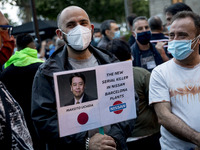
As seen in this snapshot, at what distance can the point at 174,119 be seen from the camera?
7.31ft

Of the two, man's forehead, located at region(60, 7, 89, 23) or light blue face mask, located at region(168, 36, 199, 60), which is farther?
light blue face mask, located at region(168, 36, 199, 60)

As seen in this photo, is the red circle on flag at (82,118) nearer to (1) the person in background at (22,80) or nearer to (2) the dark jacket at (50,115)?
(2) the dark jacket at (50,115)

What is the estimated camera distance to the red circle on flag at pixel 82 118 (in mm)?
1874

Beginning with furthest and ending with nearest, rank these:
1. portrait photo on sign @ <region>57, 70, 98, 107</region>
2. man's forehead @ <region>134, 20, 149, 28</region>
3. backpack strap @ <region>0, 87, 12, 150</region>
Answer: man's forehead @ <region>134, 20, 149, 28</region>
portrait photo on sign @ <region>57, 70, 98, 107</region>
backpack strap @ <region>0, 87, 12, 150</region>

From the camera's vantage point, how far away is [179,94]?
2.30 meters

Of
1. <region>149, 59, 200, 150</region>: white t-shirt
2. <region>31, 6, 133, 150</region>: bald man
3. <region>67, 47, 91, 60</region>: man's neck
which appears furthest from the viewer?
<region>67, 47, 91, 60</region>: man's neck

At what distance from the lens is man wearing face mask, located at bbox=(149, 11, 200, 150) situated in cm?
222

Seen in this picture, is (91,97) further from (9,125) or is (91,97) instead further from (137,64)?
(137,64)

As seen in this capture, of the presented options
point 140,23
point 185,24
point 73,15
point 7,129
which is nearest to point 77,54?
point 73,15

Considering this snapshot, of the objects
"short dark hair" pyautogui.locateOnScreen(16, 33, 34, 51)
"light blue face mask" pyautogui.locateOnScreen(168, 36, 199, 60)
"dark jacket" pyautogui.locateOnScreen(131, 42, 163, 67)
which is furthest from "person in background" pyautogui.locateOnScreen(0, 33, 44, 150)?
"light blue face mask" pyautogui.locateOnScreen(168, 36, 199, 60)

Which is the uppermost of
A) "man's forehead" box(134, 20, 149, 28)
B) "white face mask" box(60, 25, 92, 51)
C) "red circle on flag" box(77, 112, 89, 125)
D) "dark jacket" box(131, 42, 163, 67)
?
"man's forehead" box(134, 20, 149, 28)

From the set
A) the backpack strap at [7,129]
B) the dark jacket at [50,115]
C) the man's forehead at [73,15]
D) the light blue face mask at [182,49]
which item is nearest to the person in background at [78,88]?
the dark jacket at [50,115]

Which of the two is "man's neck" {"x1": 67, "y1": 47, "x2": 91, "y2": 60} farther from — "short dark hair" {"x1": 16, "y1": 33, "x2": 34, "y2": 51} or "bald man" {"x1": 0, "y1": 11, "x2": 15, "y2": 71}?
"short dark hair" {"x1": 16, "y1": 33, "x2": 34, "y2": 51}

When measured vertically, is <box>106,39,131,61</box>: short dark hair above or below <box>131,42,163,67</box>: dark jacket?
above
